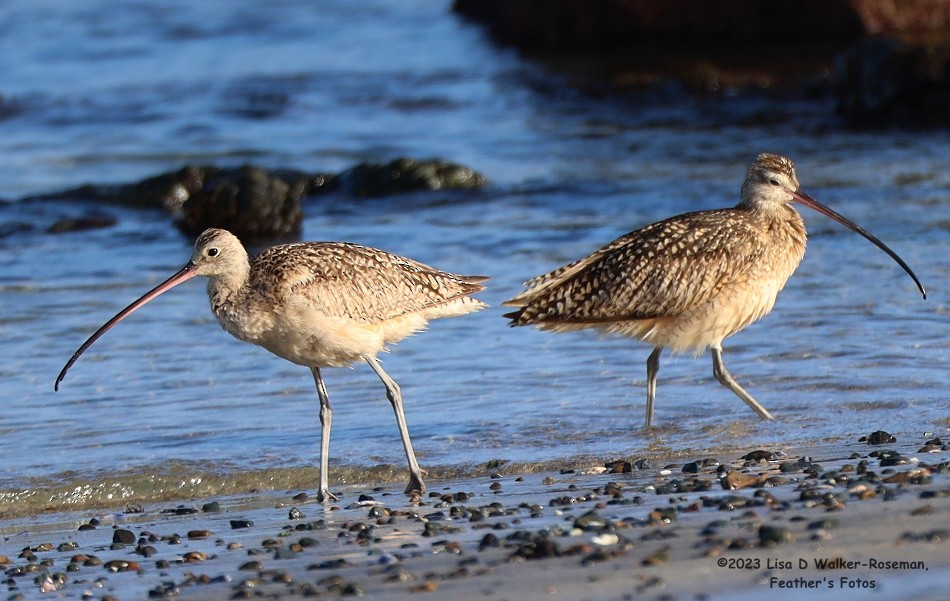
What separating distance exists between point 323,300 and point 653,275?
75.0 inches

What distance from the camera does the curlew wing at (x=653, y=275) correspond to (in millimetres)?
8062

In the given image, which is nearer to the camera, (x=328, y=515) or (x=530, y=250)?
(x=328, y=515)

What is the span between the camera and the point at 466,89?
72.8 ft

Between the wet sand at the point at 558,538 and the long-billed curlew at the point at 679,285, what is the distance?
113 centimetres

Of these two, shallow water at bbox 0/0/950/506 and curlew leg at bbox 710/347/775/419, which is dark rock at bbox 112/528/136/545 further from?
curlew leg at bbox 710/347/775/419

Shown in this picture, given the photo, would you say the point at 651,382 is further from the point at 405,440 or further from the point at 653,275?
the point at 405,440

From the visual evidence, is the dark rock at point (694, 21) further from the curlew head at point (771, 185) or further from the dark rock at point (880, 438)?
the dark rock at point (880, 438)

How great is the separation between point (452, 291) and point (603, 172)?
8862mm

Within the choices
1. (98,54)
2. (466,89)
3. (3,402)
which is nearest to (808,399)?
(3,402)

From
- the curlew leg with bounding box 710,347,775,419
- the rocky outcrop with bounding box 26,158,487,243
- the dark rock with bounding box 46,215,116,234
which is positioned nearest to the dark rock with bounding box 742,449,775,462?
the curlew leg with bounding box 710,347,775,419

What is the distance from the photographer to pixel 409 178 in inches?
637

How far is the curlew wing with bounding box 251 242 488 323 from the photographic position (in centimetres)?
720

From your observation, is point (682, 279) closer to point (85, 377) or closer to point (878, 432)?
point (878, 432)

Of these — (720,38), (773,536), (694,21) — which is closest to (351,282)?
(773,536)
